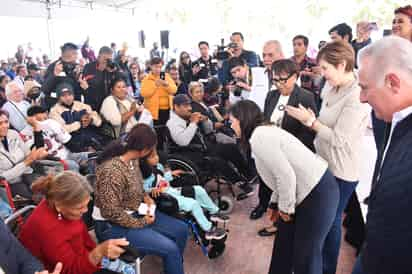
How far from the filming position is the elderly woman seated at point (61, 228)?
147cm

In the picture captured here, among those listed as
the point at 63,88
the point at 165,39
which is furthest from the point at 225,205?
the point at 165,39

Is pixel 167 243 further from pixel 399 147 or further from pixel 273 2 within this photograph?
pixel 273 2

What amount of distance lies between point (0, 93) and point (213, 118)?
8.74 ft

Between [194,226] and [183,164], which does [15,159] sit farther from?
[194,226]

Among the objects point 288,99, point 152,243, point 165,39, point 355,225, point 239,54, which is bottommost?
point 355,225

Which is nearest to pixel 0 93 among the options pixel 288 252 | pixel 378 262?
pixel 288 252

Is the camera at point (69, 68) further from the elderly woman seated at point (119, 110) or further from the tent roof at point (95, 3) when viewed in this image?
the tent roof at point (95, 3)

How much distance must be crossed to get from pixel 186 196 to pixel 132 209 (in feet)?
1.76

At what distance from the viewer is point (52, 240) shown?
1.48 meters

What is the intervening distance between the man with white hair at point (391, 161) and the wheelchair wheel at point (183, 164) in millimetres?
2029

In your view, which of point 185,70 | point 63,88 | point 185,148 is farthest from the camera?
point 185,70

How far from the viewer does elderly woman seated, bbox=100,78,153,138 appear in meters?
3.57

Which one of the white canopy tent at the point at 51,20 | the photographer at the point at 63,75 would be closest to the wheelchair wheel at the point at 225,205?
the photographer at the point at 63,75

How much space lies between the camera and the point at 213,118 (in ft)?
13.0
